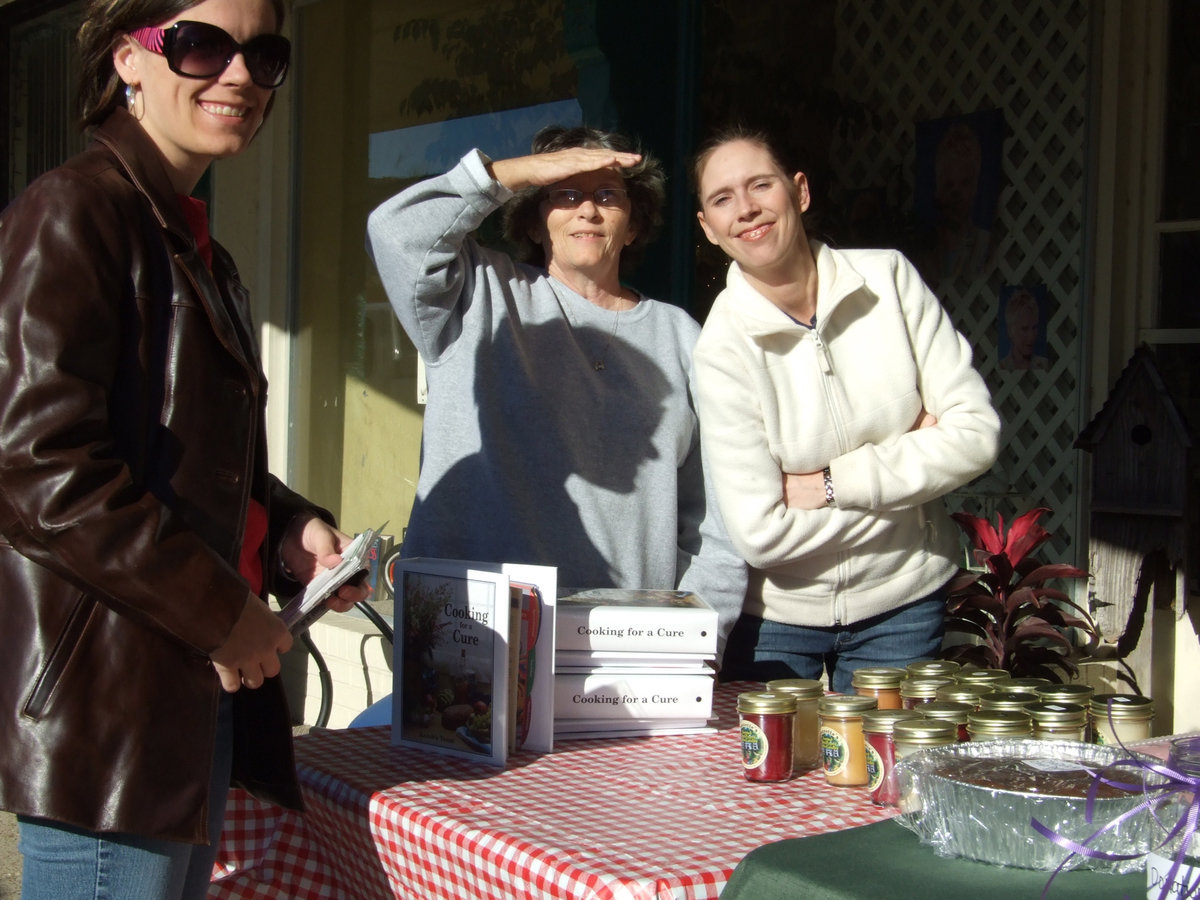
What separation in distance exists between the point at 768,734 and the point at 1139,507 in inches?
77.6

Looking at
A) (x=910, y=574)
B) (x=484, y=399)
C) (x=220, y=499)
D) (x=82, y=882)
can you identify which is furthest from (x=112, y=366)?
(x=910, y=574)

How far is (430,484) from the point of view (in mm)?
2355

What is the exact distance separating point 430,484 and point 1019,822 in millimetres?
1350

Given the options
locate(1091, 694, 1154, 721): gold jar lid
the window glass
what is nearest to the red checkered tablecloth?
locate(1091, 694, 1154, 721): gold jar lid

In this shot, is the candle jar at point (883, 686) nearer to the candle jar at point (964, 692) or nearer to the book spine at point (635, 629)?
the candle jar at point (964, 692)

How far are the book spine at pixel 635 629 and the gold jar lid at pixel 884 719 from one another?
44 cm

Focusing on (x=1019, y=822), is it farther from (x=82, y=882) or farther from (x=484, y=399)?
(x=484, y=399)

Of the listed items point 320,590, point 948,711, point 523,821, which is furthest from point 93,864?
point 948,711

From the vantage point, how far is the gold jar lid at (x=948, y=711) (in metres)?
1.62

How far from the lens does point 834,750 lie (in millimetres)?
1722

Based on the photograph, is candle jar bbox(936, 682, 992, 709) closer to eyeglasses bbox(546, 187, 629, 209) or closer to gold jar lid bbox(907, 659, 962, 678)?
gold jar lid bbox(907, 659, 962, 678)

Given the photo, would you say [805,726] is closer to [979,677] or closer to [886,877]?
[979,677]

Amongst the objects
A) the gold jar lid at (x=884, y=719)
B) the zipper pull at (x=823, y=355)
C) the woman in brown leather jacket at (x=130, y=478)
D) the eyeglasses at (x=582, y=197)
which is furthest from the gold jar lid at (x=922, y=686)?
the eyeglasses at (x=582, y=197)

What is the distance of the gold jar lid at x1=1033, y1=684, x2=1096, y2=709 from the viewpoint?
165 cm
